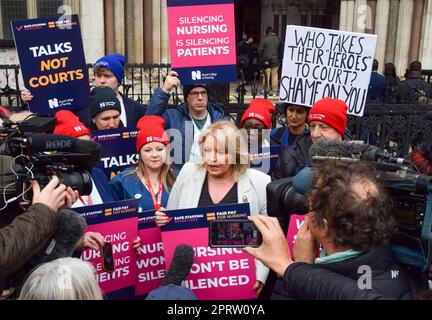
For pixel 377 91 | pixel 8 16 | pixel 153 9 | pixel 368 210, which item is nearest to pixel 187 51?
pixel 368 210

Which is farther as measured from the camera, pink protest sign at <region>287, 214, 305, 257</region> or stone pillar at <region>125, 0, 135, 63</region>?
stone pillar at <region>125, 0, 135, 63</region>

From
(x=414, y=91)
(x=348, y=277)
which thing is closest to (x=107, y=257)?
(x=348, y=277)

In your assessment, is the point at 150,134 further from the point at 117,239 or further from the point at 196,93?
the point at 196,93

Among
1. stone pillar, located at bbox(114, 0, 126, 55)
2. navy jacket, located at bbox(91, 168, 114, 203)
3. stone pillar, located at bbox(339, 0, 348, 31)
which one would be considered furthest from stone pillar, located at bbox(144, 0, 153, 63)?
navy jacket, located at bbox(91, 168, 114, 203)

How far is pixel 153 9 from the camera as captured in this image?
13.7 metres

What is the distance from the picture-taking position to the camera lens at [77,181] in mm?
2512

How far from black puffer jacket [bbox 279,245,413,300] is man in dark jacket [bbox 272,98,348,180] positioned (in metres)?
1.87

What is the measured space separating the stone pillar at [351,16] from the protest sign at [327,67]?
396 inches

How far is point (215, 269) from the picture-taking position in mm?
2992

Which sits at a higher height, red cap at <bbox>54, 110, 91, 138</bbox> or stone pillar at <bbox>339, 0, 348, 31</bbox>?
stone pillar at <bbox>339, 0, 348, 31</bbox>

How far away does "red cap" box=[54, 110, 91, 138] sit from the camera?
381 centimetres

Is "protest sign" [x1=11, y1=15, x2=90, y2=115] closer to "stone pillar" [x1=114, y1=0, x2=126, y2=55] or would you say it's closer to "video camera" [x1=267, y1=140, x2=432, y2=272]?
"video camera" [x1=267, y1=140, x2=432, y2=272]

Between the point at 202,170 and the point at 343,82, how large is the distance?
225 cm

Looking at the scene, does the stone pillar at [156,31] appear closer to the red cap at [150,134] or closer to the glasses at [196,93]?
the glasses at [196,93]
